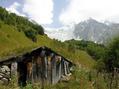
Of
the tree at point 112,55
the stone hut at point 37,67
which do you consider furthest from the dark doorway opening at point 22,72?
the tree at point 112,55

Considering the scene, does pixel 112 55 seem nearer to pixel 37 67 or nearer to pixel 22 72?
pixel 37 67

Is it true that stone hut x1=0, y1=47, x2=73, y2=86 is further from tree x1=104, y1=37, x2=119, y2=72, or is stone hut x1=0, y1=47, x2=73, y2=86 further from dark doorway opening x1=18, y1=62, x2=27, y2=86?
tree x1=104, y1=37, x2=119, y2=72

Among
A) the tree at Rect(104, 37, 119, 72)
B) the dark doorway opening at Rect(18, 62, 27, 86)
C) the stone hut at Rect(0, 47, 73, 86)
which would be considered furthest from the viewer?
the tree at Rect(104, 37, 119, 72)

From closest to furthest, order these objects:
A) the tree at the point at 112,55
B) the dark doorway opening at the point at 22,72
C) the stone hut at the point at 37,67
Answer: the stone hut at the point at 37,67, the dark doorway opening at the point at 22,72, the tree at the point at 112,55

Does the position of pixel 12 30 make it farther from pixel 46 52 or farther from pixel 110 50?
pixel 46 52

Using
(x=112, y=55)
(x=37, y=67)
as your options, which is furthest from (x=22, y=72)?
(x=112, y=55)

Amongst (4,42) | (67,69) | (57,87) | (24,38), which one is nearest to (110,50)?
(4,42)

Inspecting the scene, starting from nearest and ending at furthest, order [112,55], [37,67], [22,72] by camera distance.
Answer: [22,72] → [37,67] → [112,55]

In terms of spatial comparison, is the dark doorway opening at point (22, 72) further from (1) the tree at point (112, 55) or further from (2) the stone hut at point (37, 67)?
(1) the tree at point (112, 55)

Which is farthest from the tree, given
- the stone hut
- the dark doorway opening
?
the dark doorway opening

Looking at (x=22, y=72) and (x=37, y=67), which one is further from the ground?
(x=37, y=67)

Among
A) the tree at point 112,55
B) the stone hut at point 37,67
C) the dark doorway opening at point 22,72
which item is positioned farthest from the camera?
the tree at point 112,55

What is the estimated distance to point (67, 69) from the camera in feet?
77.2

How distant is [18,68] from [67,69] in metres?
4.59
